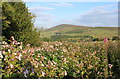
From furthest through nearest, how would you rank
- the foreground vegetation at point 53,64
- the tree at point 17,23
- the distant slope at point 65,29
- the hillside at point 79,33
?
the distant slope at point 65,29 < the hillside at point 79,33 < the tree at point 17,23 < the foreground vegetation at point 53,64

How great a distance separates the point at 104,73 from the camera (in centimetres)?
516

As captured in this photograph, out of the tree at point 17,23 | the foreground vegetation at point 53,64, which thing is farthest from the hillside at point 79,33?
the foreground vegetation at point 53,64

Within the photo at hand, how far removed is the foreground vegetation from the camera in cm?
459

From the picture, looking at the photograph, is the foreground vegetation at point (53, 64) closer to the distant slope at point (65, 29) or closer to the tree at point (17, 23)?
the tree at point (17, 23)

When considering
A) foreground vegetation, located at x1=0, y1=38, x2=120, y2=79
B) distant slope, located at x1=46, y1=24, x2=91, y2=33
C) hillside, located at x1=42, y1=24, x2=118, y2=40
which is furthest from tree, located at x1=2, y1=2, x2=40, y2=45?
distant slope, located at x1=46, y1=24, x2=91, y2=33

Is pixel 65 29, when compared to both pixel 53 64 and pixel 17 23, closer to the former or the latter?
pixel 17 23

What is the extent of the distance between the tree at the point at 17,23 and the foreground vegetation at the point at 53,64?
77.6 inches

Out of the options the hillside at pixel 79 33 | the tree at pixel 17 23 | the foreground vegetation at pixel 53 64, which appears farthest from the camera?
the hillside at pixel 79 33

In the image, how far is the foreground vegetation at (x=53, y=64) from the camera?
4.59 m

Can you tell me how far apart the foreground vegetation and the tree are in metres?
1.97

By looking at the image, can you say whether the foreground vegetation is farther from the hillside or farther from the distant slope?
the distant slope

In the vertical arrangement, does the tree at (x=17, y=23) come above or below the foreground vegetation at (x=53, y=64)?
above

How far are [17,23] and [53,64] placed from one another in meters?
3.04

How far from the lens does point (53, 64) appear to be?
501cm
